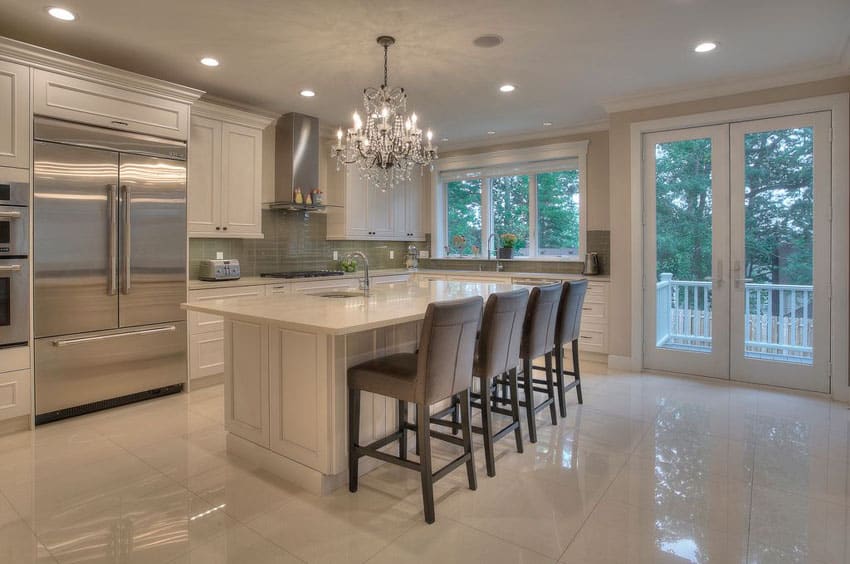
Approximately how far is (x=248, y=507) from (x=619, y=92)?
4409mm

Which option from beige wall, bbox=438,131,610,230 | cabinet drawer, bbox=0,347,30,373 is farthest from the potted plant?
cabinet drawer, bbox=0,347,30,373

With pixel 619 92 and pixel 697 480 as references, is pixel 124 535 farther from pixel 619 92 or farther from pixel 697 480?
pixel 619 92

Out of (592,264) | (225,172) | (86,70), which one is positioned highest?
(86,70)

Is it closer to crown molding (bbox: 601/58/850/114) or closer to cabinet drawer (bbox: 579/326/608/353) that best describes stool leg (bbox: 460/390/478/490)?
cabinet drawer (bbox: 579/326/608/353)

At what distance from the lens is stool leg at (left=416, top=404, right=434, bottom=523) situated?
2221 mm

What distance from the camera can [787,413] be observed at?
3.69 metres

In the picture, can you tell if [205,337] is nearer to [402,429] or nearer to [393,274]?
[402,429]

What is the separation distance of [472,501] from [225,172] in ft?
12.1

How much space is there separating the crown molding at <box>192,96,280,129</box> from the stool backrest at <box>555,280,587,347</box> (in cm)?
330

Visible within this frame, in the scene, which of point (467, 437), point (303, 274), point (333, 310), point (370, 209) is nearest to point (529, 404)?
point (467, 437)

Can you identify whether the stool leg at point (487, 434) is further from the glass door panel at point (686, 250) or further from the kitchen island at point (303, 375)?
the glass door panel at point (686, 250)

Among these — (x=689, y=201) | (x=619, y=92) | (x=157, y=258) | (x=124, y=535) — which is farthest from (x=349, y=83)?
(x=124, y=535)

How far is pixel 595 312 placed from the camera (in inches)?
210

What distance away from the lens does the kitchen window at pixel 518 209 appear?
6133 mm
